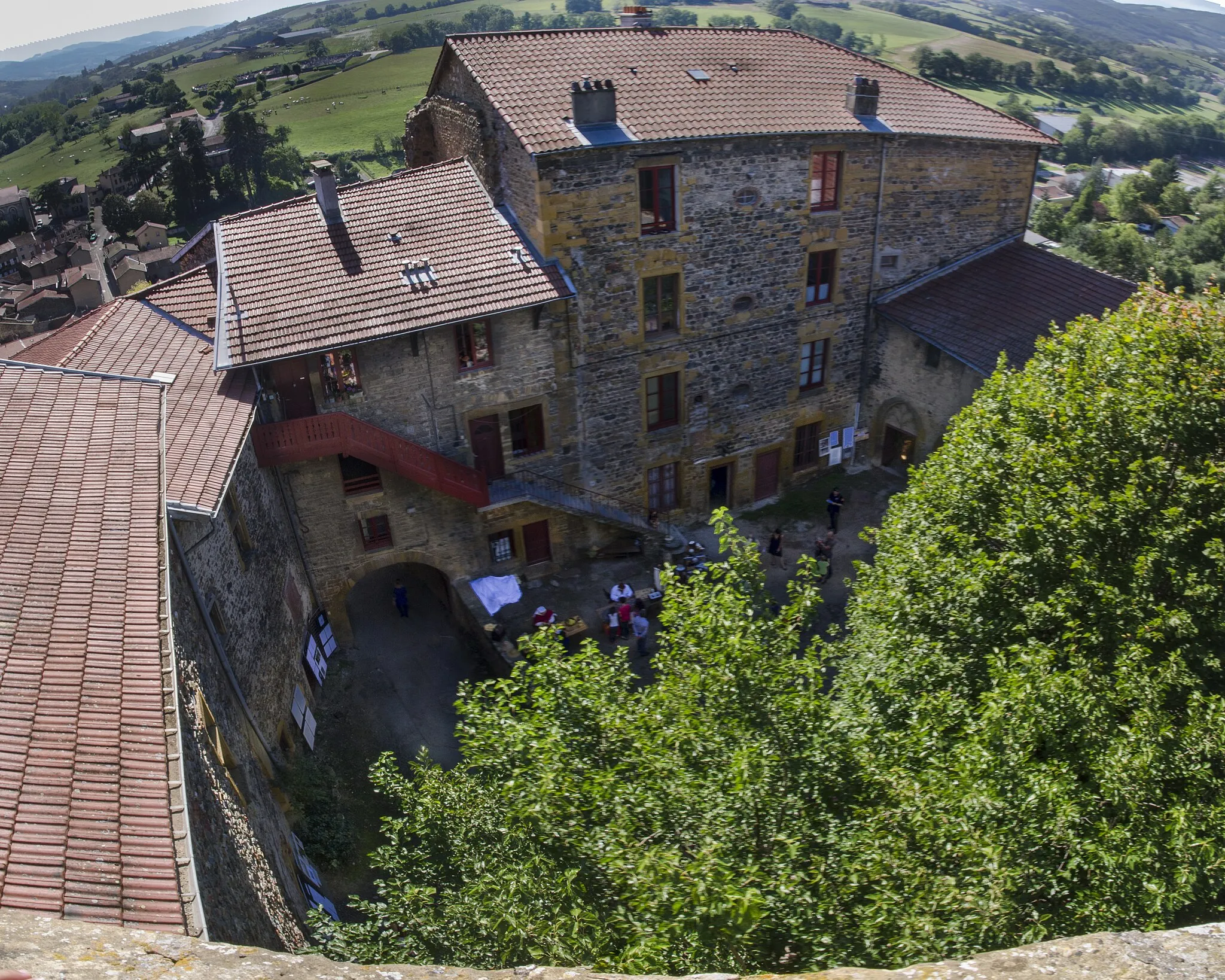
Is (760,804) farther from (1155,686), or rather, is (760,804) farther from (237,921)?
(237,921)

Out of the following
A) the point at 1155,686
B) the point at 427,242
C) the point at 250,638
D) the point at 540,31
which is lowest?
the point at 250,638

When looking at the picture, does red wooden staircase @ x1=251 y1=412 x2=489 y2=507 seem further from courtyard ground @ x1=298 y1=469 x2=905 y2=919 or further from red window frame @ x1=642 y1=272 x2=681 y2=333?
red window frame @ x1=642 y1=272 x2=681 y2=333

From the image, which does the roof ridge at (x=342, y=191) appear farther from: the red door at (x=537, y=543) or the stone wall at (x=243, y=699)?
the red door at (x=537, y=543)

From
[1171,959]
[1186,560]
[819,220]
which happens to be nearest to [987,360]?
[819,220]

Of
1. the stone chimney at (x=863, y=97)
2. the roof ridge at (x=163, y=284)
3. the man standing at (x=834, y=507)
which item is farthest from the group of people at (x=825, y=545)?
the roof ridge at (x=163, y=284)

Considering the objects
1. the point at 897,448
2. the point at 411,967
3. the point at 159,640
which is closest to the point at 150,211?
the point at 897,448
